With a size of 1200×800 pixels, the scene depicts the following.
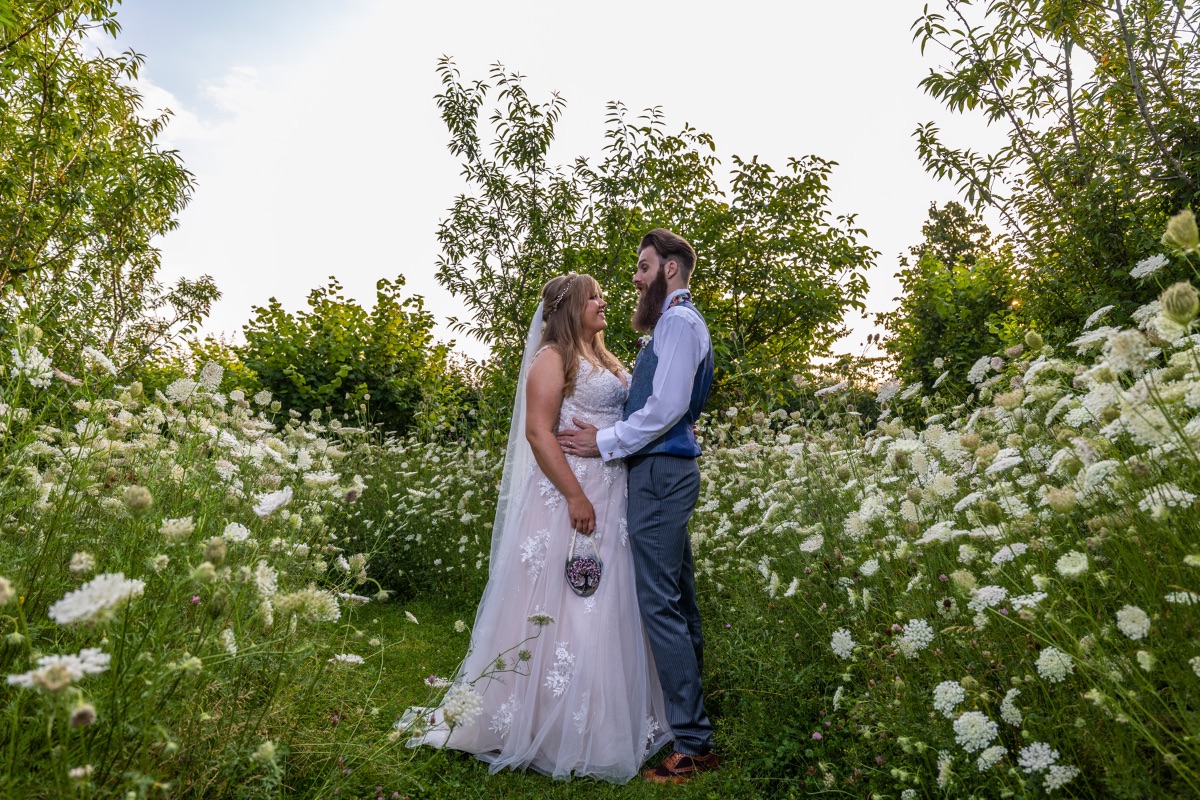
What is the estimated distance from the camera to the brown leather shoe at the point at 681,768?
309 cm

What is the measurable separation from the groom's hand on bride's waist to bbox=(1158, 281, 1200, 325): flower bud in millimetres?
2319

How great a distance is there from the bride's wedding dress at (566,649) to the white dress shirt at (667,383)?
296mm

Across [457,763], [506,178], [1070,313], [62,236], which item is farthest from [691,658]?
[62,236]

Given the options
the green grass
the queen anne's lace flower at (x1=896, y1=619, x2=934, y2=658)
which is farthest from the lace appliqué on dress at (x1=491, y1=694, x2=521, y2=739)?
the queen anne's lace flower at (x1=896, y1=619, x2=934, y2=658)

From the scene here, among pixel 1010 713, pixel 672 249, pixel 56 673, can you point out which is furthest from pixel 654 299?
pixel 56 673

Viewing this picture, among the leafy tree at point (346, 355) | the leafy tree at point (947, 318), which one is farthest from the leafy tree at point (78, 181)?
the leafy tree at point (947, 318)

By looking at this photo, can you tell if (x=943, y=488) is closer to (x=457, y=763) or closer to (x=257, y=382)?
(x=457, y=763)

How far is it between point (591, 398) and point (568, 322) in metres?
0.40

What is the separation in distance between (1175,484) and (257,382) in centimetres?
963

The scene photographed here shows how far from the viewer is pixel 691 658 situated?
3207 mm

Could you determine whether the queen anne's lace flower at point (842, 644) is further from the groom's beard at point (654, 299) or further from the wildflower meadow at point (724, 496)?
the groom's beard at point (654, 299)

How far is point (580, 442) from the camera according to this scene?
11.5 ft

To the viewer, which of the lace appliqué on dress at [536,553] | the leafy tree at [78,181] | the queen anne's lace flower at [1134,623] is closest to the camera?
the queen anne's lace flower at [1134,623]

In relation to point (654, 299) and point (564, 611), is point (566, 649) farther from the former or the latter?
point (654, 299)
